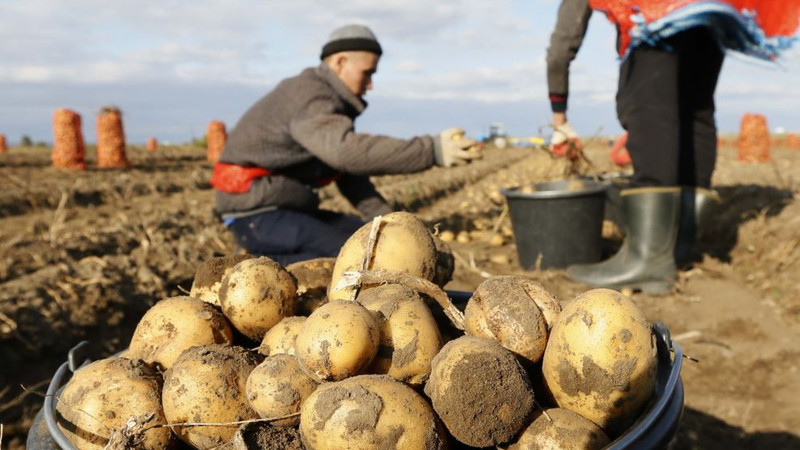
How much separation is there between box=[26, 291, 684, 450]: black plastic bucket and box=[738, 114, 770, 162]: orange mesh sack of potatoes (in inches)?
659

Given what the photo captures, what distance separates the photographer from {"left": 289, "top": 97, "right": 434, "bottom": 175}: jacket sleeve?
3.62m

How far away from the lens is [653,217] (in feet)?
15.0

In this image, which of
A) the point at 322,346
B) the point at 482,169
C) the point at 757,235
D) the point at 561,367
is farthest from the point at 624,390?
the point at 482,169

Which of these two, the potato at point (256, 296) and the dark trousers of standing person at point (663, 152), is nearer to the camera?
the potato at point (256, 296)

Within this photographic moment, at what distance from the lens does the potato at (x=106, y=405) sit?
4.60 ft

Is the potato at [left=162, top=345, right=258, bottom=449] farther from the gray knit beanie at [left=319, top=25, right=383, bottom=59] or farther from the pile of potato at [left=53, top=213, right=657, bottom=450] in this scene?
the gray knit beanie at [left=319, top=25, right=383, bottom=59]

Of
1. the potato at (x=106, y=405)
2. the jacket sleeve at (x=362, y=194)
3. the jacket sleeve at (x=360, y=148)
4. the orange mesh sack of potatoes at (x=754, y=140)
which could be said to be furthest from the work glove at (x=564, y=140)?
the orange mesh sack of potatoes at (x=754, y=140)

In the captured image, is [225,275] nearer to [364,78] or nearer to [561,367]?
[561,367]

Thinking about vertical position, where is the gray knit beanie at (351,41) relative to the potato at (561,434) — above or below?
above

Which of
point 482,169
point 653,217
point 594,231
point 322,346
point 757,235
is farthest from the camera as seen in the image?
point 482,169

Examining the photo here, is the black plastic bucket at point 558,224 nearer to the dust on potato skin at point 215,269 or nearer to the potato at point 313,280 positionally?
the potato at point 313,280

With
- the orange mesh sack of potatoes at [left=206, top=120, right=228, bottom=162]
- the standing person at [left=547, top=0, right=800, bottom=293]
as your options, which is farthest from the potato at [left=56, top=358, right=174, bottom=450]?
the orange mesh sack of potatoes at [left=206, top=120, right=228, bottom=162]

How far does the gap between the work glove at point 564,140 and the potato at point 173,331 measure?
14.2 feet

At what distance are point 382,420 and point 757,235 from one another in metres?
5.87
